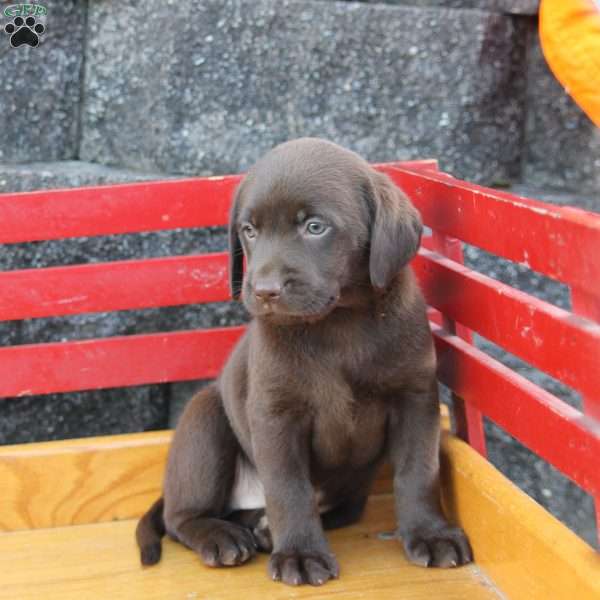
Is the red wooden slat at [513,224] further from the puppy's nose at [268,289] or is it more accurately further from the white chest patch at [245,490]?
the white chest patch at [245,490]

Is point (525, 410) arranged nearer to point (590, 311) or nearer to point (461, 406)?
point (590, 311)

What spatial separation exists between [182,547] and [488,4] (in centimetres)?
249

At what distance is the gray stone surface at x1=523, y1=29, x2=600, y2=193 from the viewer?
14.5 feet

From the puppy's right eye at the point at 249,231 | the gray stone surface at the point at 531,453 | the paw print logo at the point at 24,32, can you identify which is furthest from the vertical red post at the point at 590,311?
the paw print logo at the point at 24,32

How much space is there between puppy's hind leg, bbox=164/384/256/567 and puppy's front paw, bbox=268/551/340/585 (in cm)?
19

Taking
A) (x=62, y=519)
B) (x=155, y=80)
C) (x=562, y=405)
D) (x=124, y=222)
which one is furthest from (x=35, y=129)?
(x=562, y=405)

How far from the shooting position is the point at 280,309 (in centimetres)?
260

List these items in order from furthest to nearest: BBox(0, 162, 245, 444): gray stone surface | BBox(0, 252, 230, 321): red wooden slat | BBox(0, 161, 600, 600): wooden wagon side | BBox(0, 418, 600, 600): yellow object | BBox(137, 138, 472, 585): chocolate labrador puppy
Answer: BBox(0, 162, 245, 444): gray stone surface, BBox(0, 252, 230, 321): red wooden slat, BBox(137, 138, 472, 585): chocolate labrador puppy, BBox(0, 418, 600, 600): yellow object, BBox(0, 161, 600, 600): wooden wagon side

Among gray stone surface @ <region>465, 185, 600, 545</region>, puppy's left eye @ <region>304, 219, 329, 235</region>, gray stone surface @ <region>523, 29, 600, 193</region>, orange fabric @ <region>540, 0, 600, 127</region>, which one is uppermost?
orange fabric @ <region>540, 0, 600, 127</region>

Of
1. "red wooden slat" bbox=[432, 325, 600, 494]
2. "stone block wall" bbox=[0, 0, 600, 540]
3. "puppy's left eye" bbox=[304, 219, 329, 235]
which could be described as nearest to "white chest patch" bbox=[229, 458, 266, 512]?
"red wooden slat" bbox=[432, 325, 600, 494]

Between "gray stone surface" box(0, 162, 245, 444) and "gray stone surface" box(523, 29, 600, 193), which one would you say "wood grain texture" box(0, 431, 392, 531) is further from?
"gray stone surface" box(523, 29, 600, 193)

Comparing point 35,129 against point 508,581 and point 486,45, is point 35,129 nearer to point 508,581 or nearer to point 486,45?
point 486,45

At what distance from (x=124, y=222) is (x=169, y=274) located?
0.22m

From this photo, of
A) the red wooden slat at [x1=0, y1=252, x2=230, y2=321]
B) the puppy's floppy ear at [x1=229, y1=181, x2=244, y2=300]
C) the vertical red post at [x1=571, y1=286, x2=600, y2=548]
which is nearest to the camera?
the vertical red post at [x1=571, y1=286, x2=600, y2=548]
